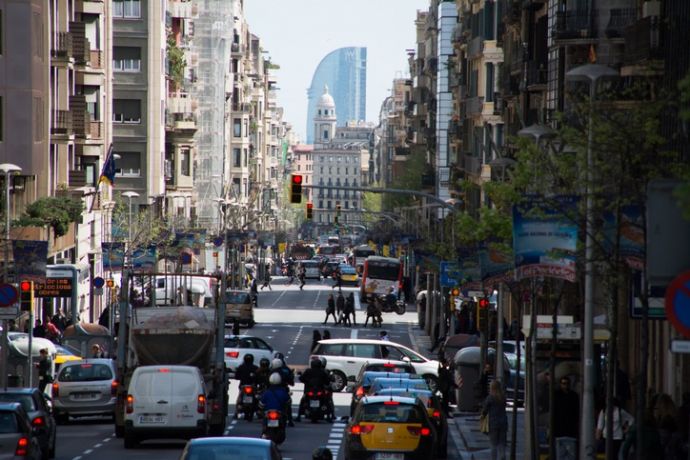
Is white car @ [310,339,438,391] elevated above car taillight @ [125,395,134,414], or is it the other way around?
car taillight @ [125,395,134,414]

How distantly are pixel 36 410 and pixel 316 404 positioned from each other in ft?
40.3

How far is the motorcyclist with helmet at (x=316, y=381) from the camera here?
3906cm

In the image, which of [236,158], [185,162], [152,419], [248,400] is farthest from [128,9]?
[152,419]

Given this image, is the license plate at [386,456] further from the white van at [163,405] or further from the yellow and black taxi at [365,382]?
the yellow and black taxi at [365,382]

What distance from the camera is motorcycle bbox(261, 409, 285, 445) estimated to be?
104ft

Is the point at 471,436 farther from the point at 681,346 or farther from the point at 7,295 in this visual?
the point at 681,346

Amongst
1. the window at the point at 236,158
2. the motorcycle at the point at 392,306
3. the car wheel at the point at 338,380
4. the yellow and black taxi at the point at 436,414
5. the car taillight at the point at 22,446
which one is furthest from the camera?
the window at the point at 236,158

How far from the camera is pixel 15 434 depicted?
24.6 metres

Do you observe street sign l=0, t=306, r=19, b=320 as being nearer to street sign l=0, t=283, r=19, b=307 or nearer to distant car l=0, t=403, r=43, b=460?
street sign l=0, t=283, r=19, b=307

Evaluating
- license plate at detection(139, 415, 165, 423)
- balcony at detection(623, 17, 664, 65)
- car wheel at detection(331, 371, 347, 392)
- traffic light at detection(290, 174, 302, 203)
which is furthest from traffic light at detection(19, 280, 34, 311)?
balcony at detection(623, 17, 664, 65)

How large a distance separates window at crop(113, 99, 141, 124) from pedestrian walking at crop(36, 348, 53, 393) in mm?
51046

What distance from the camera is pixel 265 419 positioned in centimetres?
3184

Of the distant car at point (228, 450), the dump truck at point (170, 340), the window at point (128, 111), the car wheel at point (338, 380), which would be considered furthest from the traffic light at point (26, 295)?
the window at point (128, 111)

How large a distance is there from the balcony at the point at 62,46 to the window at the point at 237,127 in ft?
278
